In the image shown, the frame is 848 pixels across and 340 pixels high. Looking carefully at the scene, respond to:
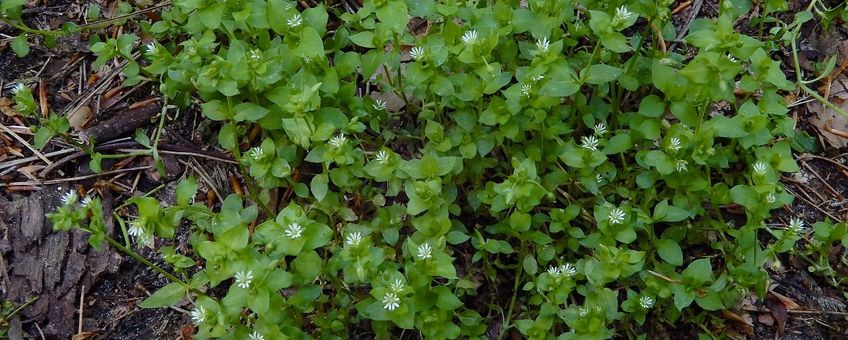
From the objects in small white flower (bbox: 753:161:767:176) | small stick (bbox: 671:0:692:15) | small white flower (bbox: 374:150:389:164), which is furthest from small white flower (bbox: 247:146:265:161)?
small stick (bbox: 671:0:692:15)

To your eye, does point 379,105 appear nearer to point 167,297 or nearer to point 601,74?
point 601,74

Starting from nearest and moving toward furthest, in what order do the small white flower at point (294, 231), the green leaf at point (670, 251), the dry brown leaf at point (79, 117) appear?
the small white flower at point (294, 231) < the green leaf at point (670, 251) < the dry brown leaf at point (79, 117)

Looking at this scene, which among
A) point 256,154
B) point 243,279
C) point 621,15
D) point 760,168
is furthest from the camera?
point 256,154

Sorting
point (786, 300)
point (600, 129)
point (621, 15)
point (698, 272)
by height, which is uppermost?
point (621, 15)

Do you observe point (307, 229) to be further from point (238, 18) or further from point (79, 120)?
point (79, 120)

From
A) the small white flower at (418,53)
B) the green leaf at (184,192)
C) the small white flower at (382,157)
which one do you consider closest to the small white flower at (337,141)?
the small white flower at (382,157)

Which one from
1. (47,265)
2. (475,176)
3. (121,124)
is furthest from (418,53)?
(47,265)

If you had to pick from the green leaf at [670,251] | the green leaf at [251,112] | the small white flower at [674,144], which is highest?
the green leaf at [251,112]

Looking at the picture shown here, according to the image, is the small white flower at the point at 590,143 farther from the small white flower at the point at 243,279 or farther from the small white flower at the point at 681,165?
the small white flower at the point at 243,279
